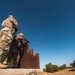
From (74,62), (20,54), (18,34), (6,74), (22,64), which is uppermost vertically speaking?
(74,62)

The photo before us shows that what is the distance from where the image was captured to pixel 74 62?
6619 centimetres

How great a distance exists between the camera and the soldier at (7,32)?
21.1 ft

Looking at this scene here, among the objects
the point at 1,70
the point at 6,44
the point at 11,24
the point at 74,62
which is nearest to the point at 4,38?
the point at 6,44

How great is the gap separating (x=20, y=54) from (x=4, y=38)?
6.18 feet

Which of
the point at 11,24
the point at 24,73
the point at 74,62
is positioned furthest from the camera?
the point at 74,62

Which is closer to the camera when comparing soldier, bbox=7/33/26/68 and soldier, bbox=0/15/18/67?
soldier, bbox=0/15/18/67

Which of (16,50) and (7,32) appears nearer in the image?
(7,32)

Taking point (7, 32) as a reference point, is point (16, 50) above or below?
below

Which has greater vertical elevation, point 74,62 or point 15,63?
point 74,62

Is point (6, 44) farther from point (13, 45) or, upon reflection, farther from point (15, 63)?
point (15, 63)

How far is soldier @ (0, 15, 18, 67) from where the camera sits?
6421 mm

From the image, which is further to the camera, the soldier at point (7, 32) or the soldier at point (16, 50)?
the soldier at point (16, 50)

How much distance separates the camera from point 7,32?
264 inches

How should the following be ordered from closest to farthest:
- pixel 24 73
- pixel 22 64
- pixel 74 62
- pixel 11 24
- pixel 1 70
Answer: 1. pixel 1 70
2. pixel 24 73
3. pixel 11 24
4. pixel 22 64
5. pixel 74 62
